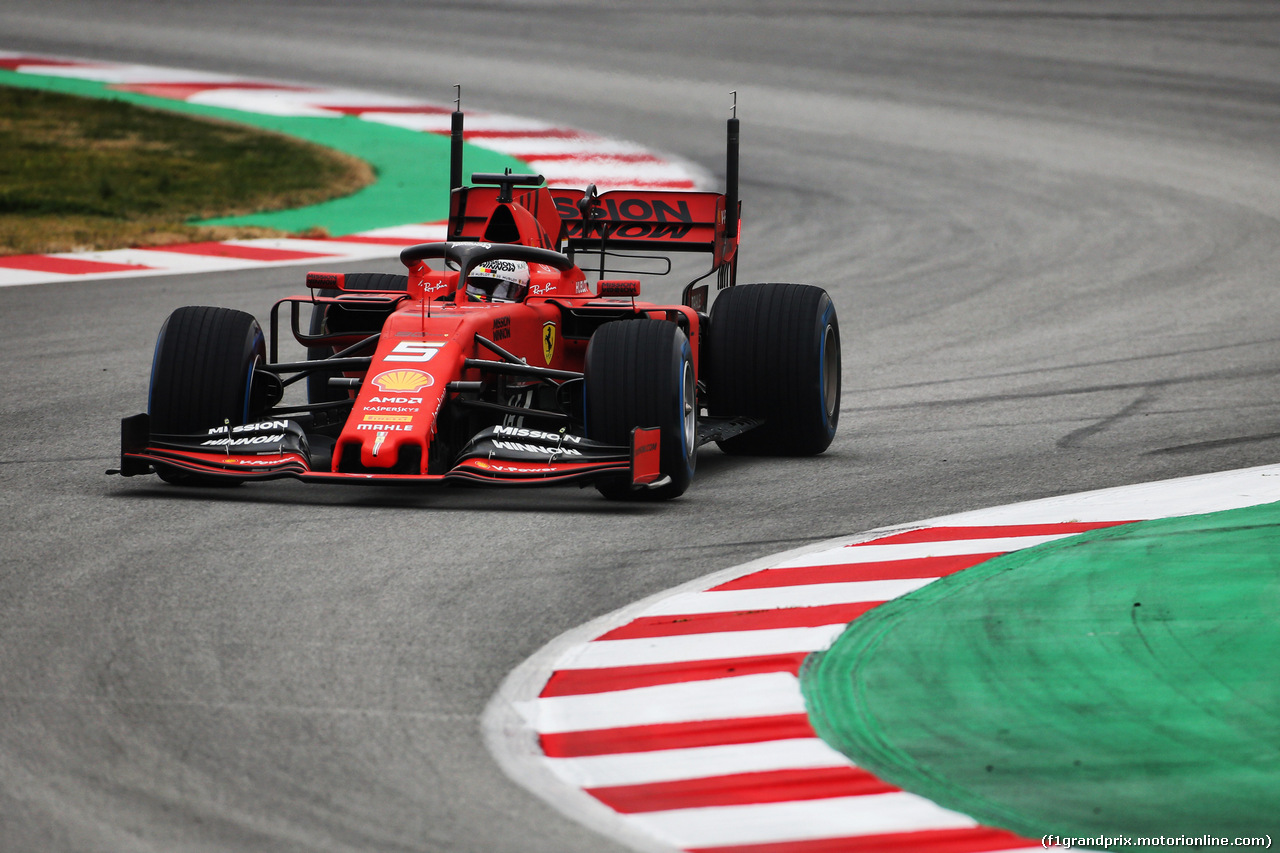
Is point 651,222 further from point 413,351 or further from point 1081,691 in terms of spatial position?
point 1081,691

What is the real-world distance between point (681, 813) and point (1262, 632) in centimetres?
229

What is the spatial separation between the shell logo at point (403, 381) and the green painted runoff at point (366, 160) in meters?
10.2

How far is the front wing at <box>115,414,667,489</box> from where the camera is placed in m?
7.14

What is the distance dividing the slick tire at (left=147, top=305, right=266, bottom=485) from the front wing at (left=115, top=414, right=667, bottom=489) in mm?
182

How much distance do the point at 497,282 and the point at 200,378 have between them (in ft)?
4.99

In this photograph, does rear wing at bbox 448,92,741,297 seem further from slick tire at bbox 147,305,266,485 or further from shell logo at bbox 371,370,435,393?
shell logo at bbox 371,370,435,393

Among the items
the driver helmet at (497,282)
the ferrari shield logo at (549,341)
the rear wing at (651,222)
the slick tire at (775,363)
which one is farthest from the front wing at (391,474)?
the rear wing at (651,222)

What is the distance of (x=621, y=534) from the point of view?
693 cm

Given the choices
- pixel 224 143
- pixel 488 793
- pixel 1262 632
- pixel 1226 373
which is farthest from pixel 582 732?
pixel 224 143

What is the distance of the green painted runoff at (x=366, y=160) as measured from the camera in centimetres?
1814

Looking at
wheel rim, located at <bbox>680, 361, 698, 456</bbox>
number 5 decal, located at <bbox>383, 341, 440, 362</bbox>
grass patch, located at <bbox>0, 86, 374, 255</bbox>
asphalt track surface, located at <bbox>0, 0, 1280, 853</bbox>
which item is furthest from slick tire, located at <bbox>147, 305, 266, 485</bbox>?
grass patch, located at <bbox>0, 86, 374, 255</bbox>

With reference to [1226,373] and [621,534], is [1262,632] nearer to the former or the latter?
[621,534]

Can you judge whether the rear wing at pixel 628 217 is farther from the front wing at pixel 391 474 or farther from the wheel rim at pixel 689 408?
the front wing at pixel 391 474

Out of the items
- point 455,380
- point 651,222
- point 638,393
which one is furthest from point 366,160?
point 638,393
